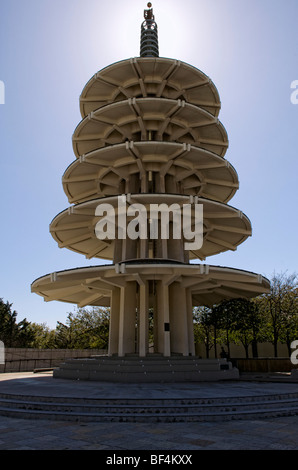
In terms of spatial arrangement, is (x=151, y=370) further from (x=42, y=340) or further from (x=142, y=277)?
(x=42, y=340)

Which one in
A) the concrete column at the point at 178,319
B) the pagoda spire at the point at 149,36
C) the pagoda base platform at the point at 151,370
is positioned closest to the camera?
the pagoda base platform at the point at 151,370

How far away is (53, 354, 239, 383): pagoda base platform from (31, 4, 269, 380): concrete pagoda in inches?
5.5

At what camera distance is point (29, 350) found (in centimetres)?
3856

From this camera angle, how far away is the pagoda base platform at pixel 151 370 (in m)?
19.5

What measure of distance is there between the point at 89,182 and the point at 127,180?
160 inches

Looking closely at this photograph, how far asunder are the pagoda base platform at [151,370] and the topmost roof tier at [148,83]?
919 inches

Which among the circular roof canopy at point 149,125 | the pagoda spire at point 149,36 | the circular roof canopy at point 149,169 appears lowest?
the circular roof canopy at point 149,169

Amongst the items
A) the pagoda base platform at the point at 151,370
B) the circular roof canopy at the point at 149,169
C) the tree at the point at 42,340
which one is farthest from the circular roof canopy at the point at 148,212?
the tree at the point at 42,340

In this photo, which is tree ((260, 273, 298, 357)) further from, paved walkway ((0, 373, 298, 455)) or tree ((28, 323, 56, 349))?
tree ((28, 323, 56, 349))

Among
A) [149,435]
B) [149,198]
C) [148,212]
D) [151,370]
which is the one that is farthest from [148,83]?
[149,435]

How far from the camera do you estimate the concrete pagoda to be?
77.0 feet

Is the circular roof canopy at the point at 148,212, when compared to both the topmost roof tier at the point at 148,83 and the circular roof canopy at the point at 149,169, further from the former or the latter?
the topmost roof tier at the point at 148,83

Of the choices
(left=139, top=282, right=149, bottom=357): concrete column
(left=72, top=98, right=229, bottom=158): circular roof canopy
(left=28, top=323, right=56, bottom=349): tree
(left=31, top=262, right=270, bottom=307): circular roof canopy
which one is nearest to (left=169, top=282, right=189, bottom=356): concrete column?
(left=31, top=262, right=270, bottom=307): circular roof canopy
